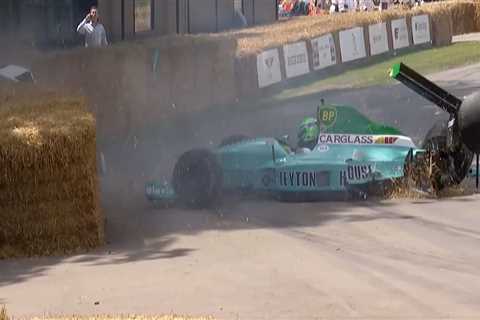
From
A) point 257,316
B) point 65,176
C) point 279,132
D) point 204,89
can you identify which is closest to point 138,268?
point 65,176

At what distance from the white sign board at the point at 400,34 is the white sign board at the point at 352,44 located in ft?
7.16

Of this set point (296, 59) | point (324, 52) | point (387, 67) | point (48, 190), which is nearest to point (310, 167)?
point (48, 190)

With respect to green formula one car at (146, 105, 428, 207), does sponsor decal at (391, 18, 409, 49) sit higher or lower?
higher

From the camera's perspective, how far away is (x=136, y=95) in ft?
64.7

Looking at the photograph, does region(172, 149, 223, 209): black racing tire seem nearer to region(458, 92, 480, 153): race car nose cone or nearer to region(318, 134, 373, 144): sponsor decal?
region(318, 134, 373, 144): sponsor decal

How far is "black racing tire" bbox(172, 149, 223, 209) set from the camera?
523 inches

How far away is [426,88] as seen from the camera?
13820 millimetres

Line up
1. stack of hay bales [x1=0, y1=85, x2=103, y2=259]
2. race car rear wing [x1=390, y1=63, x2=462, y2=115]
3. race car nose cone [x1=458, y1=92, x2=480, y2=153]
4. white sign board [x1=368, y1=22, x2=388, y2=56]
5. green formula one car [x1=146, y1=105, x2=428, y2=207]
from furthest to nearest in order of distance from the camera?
white sign board [x1=368, y1=22, x2=388, y2=56] → race car rear wing [x1=390, y1=63, x2=462, y2=115] → green formula one car [x1=146, y1=105, x2=428, y2=207] → race car nose cone [x1=458, y1=92, x2=480, y2=153] → stack of hay bales [x1=0, y1=85, x2=103, y2=259]

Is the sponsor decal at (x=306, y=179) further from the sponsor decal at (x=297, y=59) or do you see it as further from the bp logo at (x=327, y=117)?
the sponsor decal at (x=297, y=59)

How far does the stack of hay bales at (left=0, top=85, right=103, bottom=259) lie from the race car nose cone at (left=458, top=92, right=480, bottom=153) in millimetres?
4457

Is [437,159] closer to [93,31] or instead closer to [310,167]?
[310,167]

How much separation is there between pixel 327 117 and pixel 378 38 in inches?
724

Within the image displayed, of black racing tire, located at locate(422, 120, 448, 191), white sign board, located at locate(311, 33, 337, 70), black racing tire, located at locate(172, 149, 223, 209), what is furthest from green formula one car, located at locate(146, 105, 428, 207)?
white sign board, located at locate(311, 33, 337, 70)

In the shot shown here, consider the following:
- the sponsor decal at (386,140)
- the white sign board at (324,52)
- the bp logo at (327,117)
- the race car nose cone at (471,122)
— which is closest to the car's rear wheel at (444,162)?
the race car nose cone at (471,122)
